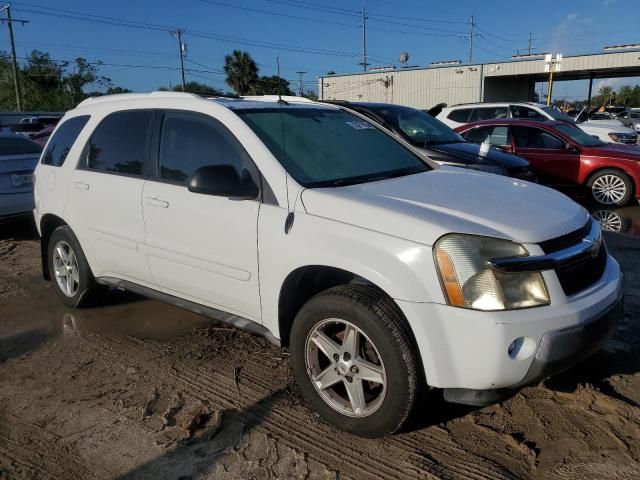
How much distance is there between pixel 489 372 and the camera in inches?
98.1

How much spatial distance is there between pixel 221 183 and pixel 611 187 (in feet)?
27.8

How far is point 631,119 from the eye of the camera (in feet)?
95.9

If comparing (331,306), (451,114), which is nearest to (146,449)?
(331,306)

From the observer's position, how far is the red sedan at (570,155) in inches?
372

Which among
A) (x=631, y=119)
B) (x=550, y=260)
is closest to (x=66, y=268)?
(x=550, y=260)

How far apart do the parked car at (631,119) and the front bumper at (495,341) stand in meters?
27.8

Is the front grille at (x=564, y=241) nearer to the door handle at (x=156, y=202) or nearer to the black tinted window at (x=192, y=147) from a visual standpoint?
the black tinted window at (x=192, y=147)

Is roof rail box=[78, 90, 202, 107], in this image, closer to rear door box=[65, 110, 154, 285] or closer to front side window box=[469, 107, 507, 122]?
rear door box=[65, 110, 154, 285]

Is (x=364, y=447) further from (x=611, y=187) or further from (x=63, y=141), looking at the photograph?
(x=611, y=187)

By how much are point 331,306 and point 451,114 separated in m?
12.5

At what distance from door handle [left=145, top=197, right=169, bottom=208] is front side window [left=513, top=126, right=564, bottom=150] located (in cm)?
816

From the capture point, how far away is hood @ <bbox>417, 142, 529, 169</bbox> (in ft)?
24.5

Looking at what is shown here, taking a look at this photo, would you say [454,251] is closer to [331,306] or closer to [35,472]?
[331,306]

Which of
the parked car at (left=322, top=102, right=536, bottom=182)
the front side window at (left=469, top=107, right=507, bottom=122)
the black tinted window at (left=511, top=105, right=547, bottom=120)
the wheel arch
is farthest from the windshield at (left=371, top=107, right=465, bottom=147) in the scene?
the black tinted window at (left=511, top=105, right=547, bottom=120)
